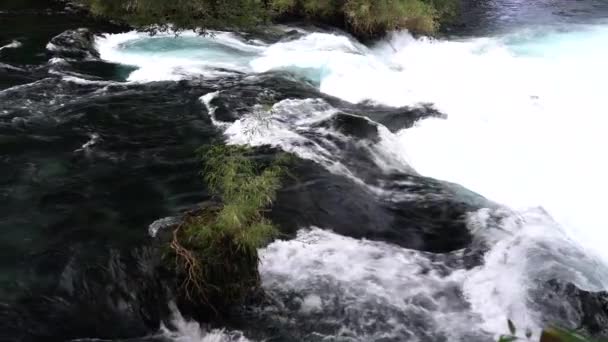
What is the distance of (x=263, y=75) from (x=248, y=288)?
6.97 m

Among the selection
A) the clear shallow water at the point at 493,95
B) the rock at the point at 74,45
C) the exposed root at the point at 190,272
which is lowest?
the clear shallow water at the point at 493,95

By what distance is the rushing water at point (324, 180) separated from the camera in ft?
16.7

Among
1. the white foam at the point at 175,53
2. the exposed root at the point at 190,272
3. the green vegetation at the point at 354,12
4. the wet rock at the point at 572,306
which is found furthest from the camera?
the green vegetation at the point at 354,12

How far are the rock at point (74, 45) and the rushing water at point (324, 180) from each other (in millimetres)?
72

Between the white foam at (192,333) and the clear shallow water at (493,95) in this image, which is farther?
the clear shallow water at (493,95)

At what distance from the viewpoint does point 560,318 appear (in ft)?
16.8

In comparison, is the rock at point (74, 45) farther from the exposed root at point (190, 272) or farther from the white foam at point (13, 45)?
the exposed root at point (190, 272)

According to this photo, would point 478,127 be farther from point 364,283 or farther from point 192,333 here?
point 192,333

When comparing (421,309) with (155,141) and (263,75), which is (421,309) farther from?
(263,75)

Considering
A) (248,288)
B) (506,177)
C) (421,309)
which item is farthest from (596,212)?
(248,288)

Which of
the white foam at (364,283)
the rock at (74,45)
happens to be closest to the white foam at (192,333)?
the white foam at (364,283)

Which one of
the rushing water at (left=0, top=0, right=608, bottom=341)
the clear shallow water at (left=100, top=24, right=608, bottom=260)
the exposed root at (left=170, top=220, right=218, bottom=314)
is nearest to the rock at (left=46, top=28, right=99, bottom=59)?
the rushing water at (left=0, top=0, right=608, bottom=341)

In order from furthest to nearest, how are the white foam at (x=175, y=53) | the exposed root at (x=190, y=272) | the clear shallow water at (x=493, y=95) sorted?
the white foam at (x=175, y=53) → the clear shallow water at (x=493, y=95) → the exposed root at (x=190, y=272)

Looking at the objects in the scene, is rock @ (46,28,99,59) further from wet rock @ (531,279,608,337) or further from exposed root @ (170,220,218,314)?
wet rock @ (531,279,608,337)
